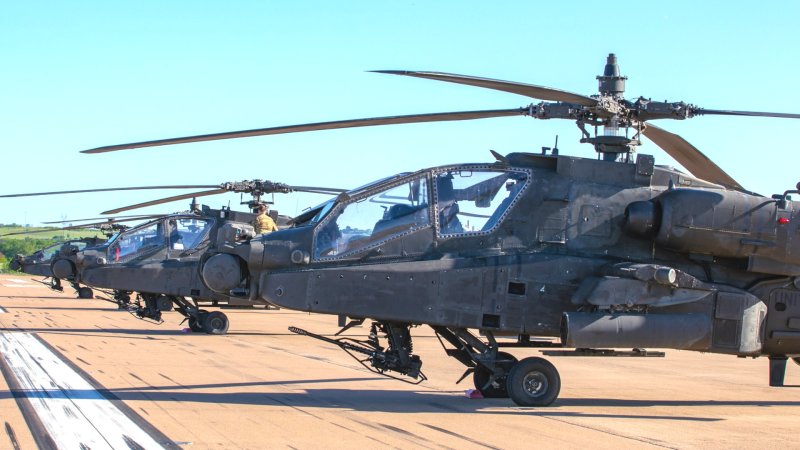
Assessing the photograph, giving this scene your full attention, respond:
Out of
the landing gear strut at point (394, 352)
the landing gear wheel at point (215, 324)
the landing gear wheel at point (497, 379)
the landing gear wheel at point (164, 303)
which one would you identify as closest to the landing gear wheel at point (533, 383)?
the landing gear wheel at point (497, 379)

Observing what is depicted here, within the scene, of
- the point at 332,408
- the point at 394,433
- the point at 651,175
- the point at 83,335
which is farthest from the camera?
the point at 83,335

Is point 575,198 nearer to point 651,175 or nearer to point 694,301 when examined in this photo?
point 651,175

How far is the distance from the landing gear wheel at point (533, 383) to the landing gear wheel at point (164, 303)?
44.5 ft

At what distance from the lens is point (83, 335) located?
1884cm

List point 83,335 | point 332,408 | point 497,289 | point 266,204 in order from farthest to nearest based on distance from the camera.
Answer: point 266,204 → point 83,335 → point 497,289 → point 332,408

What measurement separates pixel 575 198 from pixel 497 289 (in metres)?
1.45

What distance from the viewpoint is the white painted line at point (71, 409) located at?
7324mm

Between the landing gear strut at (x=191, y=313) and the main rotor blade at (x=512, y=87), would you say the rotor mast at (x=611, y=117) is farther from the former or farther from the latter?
the landing gear strut at (x=191, y=313)

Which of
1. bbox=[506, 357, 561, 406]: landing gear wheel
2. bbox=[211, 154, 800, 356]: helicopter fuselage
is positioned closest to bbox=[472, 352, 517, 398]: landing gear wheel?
bbox=[506, 357, 561, 406]: landing gear wheel

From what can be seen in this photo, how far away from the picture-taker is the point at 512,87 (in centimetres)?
953

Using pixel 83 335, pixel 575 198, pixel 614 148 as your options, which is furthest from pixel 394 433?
pixel 83 335

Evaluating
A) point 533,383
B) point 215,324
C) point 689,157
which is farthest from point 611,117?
point 215,324

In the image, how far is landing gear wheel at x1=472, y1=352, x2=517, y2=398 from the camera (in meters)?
10.8

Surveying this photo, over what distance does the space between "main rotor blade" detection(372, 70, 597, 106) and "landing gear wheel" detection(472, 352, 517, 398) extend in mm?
2987
